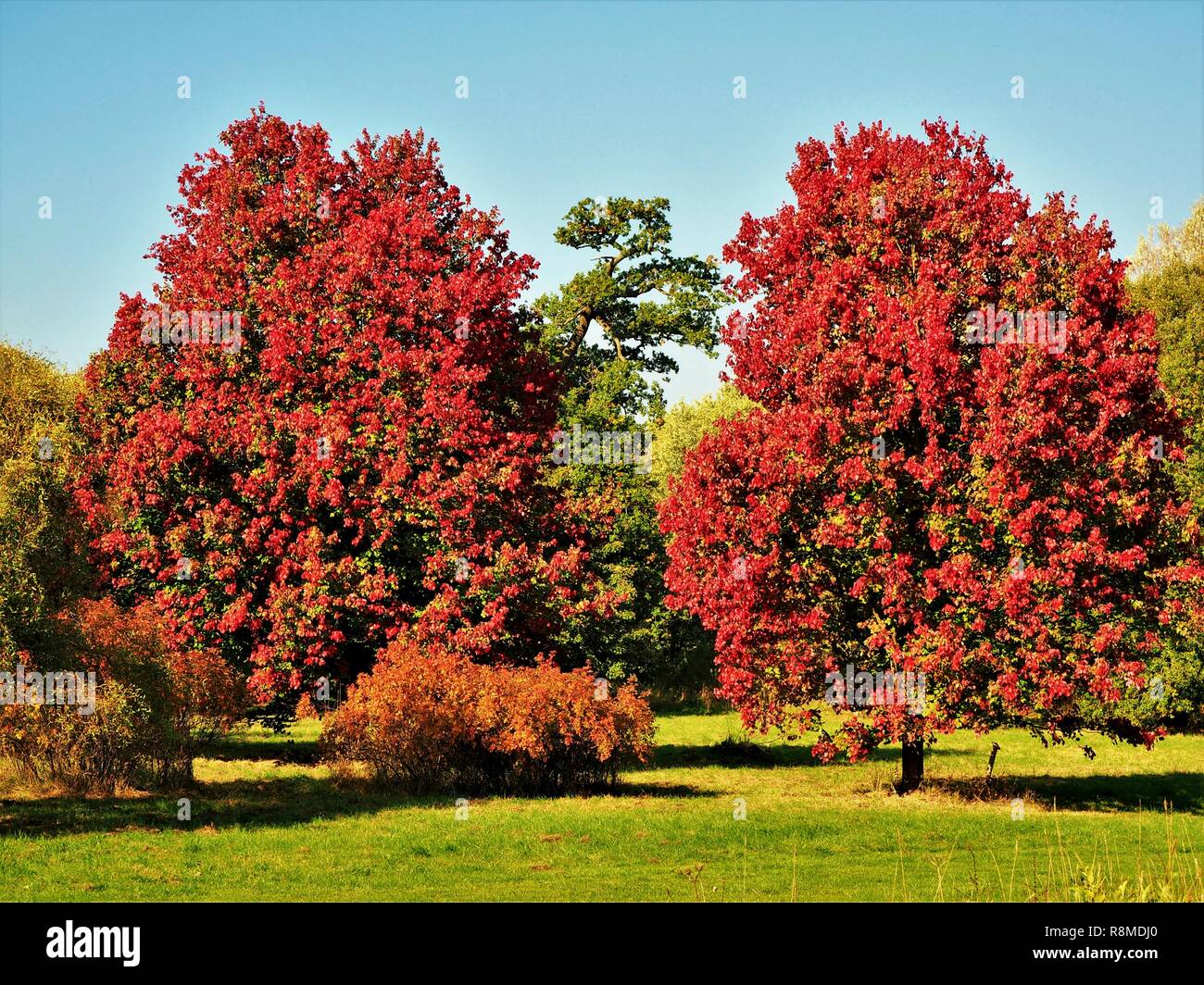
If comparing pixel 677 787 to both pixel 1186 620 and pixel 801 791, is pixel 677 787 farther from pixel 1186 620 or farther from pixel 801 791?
pixel 1186 620

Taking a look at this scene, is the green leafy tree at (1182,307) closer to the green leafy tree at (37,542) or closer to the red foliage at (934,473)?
the red foliage at (934,473)

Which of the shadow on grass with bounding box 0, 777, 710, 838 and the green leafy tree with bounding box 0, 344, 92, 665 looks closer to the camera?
the green leafy tree with bounding box 0, 344, 92, 665

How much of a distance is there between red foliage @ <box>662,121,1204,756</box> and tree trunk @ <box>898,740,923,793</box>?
1655 mm

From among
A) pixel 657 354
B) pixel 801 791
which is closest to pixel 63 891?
pixel 801 791

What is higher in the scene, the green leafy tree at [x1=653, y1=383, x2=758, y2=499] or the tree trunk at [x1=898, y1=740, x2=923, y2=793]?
the green leafy tree at [x1=653, y1=383, x2=758, y2=499]

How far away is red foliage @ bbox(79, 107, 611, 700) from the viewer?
2839 centimetres

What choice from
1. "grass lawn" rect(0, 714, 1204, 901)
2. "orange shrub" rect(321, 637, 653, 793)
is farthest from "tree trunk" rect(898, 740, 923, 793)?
"orange shrub" rect(321, 637, 653, 793)

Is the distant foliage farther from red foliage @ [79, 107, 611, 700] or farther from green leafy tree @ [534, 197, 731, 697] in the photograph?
green leafy tree @ [534, 197, 731, 697]

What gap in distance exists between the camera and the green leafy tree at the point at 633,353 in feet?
148

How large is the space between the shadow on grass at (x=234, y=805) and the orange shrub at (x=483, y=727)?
0.46m

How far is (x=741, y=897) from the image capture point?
14508mm

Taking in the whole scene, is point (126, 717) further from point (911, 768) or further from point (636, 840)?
point (911, 768)

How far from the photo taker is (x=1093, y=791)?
28031 millimetres

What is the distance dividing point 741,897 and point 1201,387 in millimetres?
→ 35714
